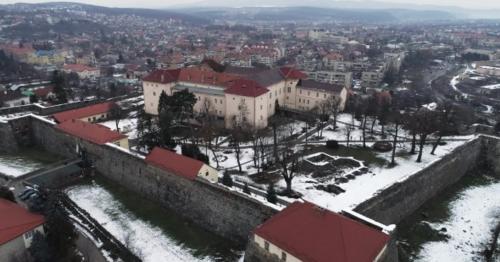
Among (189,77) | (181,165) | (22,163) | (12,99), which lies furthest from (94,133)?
(12,99)

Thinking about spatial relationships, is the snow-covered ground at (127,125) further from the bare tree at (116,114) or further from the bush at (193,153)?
the bush at (193,153)

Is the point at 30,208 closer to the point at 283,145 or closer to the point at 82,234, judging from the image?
the point at 82,234

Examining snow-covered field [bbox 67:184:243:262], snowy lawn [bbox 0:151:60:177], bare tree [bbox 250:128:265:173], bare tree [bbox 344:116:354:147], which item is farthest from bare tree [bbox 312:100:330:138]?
snowy lawn [bbox 0:151:60:177]

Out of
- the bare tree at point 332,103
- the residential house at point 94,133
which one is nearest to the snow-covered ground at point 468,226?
the bare tree at point 332,103

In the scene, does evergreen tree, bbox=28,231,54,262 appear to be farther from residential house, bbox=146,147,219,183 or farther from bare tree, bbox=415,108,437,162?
bare tree, bbox=415,108,437,162

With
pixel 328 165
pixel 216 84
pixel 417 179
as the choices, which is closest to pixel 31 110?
pixel 216 84

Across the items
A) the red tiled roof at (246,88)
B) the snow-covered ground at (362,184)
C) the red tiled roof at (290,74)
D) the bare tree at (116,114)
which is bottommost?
the snow-covered ground at (362,184)

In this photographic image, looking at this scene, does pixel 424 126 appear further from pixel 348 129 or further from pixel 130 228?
pixel 130 228
